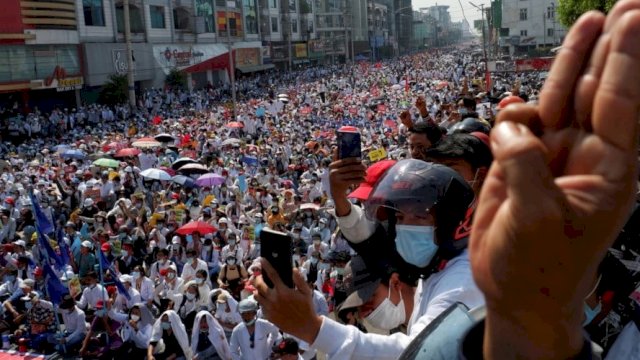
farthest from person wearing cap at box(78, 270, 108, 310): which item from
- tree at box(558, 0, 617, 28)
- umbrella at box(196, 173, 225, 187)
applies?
tree at box(558, 0, 617, 28)

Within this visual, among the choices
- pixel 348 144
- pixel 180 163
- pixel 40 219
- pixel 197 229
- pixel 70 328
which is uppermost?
pixel 348 144

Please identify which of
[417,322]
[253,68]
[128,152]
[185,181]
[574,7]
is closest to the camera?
[417,322]

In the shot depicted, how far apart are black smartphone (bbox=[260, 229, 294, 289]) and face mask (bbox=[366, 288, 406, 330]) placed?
1.53 metres

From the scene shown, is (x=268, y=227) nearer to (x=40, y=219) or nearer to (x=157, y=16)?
(x=40, y=219)

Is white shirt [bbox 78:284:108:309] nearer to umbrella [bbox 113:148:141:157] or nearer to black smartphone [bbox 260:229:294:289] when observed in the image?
black smartphone [bbox 260:229:294:289]

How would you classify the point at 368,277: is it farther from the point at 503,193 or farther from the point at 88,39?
the point at 88,39

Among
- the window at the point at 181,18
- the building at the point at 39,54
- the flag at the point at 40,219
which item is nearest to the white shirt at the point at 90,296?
the flag at the point at 40,219

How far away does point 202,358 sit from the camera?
23.6 ft

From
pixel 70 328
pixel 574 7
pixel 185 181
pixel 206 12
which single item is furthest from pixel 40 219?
pixel 206 12

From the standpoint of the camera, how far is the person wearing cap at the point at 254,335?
689 centimetres

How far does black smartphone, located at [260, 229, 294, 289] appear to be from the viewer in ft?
5.63

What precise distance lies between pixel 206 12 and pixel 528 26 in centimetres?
3757

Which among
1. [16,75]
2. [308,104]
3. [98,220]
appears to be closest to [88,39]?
[16,75]

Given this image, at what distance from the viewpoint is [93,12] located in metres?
33.7
